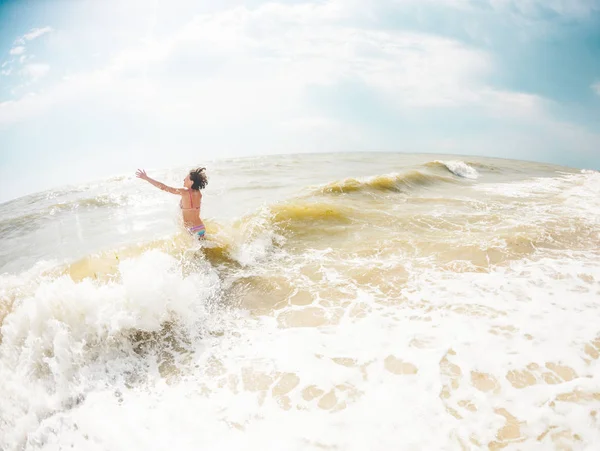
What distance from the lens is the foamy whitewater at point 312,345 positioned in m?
3.03

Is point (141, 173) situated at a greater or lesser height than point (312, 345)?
greater

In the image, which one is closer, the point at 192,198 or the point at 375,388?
the point at 375,388

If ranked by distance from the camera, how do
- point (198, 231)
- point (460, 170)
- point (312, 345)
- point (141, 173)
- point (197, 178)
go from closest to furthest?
point (312, 345)
point (141, 173)
point (197, 178)
point (198, 231)
point (460, 170)

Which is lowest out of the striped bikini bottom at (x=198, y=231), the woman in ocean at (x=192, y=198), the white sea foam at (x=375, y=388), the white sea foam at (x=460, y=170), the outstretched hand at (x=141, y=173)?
the white sea foam at (x=375, y=388)

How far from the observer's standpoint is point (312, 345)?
13.9 feet

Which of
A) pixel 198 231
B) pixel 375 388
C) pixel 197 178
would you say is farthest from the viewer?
pixel 198 231

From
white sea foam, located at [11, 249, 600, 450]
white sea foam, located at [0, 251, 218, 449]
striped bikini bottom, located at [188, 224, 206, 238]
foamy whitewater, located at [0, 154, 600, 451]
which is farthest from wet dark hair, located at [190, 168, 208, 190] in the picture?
white sea foam, located at [11, 249, 600, 450]

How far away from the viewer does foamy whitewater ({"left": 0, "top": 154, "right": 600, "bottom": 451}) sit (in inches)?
119

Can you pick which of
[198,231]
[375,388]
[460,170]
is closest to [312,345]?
[375,388]

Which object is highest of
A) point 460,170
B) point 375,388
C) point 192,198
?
point 460,170

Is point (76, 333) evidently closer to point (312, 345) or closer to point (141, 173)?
point (141, 173)

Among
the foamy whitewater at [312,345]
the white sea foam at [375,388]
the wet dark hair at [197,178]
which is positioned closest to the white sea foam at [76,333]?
the foamy whitewater at [312,345]

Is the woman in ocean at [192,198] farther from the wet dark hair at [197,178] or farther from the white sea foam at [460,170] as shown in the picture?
the white sea foam at [460,170]

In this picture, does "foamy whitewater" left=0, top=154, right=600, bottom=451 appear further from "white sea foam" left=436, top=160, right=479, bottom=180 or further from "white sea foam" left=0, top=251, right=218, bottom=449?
"white sea foam" left=436, top=160, right=479, bottom=180
